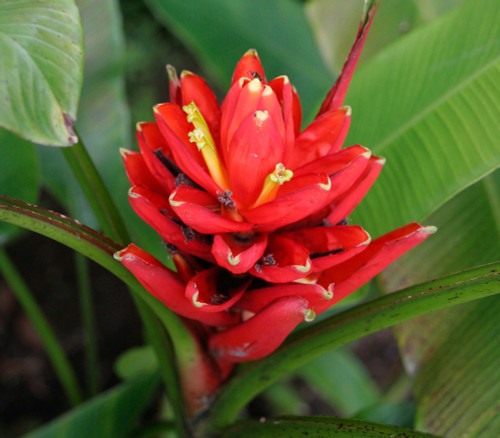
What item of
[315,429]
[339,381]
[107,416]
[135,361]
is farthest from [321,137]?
[339,381]

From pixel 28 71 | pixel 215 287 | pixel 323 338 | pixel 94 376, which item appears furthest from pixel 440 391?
pixel 94 376

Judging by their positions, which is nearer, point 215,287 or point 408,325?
point 215,287

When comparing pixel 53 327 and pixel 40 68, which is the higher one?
pixel 40 68

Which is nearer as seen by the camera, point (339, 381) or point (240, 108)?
point (240, 108)

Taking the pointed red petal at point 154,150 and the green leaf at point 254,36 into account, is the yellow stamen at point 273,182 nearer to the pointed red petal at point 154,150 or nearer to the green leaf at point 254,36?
the pointed red petal at point 154,150

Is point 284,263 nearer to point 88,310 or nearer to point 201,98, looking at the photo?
point 201,98

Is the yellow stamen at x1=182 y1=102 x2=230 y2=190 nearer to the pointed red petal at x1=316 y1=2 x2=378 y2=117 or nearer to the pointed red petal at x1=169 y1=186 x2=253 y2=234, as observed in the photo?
the pointed red petal at x1=169 y1=186 x2=253 y2=234

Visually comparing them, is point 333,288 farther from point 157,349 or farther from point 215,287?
point 157,349
